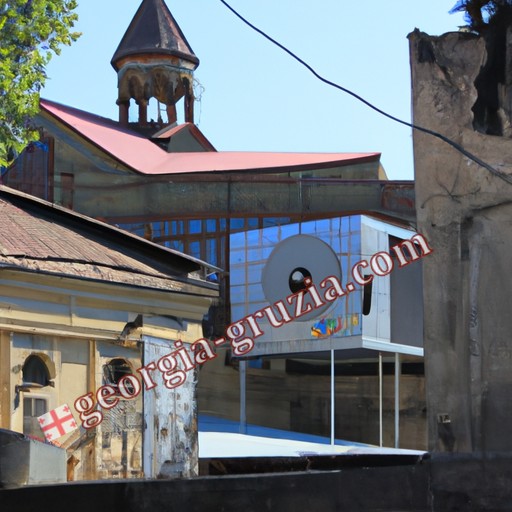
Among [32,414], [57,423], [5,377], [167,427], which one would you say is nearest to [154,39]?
[167,427]

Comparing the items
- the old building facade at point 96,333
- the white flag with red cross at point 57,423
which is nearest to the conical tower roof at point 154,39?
Answer: the old building facade at point 96,333

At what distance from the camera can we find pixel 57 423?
18312mm

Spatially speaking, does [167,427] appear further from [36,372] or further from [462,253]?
[462,253]

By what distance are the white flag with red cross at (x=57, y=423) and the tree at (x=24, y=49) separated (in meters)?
7.04

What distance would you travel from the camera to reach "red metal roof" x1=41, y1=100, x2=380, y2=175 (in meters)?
42.5

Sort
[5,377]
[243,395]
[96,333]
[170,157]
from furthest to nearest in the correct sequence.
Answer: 1. [170,157]
2. [243,395]
3. [96,333]
4. [5,377]

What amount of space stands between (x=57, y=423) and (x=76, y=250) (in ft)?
8.39

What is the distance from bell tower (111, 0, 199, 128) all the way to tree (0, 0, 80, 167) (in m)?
26.3

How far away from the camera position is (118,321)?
19.5m

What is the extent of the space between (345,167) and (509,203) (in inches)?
1388

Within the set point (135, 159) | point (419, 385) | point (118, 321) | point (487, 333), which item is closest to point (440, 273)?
point (487, 333)

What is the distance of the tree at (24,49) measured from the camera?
24031 mm

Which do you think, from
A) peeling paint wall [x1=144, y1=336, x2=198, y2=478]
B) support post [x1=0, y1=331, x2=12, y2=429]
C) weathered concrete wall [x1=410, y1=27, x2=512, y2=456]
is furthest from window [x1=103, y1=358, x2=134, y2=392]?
weathered concrete wall [x1=410, y1=27, x2=512, y2=456]

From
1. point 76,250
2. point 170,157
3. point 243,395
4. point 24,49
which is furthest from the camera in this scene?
point 170,157
